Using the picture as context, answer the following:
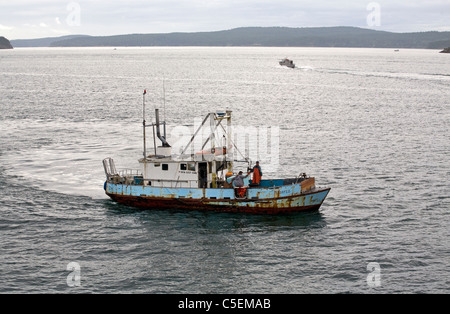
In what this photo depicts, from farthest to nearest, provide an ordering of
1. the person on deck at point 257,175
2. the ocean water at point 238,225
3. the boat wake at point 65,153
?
1. the boat wake at point 65,153
2. the person on deck at point 257,175
3. the ocean water at point 238,225

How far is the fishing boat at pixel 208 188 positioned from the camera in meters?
33.8

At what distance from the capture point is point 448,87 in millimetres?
117250

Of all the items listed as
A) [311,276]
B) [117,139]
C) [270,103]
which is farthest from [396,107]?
[311,276]

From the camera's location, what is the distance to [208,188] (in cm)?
3431

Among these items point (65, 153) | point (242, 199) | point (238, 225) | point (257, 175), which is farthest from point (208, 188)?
point (65, 153)

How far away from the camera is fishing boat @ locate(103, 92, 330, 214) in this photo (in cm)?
3384

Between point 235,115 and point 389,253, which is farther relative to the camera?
point 235,115

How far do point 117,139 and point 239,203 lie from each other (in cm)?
2888

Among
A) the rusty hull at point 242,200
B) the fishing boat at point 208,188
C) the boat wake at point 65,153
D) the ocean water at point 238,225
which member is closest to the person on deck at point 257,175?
the fishing boat at point 208,188

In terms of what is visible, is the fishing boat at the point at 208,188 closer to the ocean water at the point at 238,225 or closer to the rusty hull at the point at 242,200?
the rusty hull at the point at 242,200

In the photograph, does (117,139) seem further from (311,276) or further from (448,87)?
(448,87)

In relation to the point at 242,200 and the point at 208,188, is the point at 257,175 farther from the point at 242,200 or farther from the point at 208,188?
the point at 208,188
